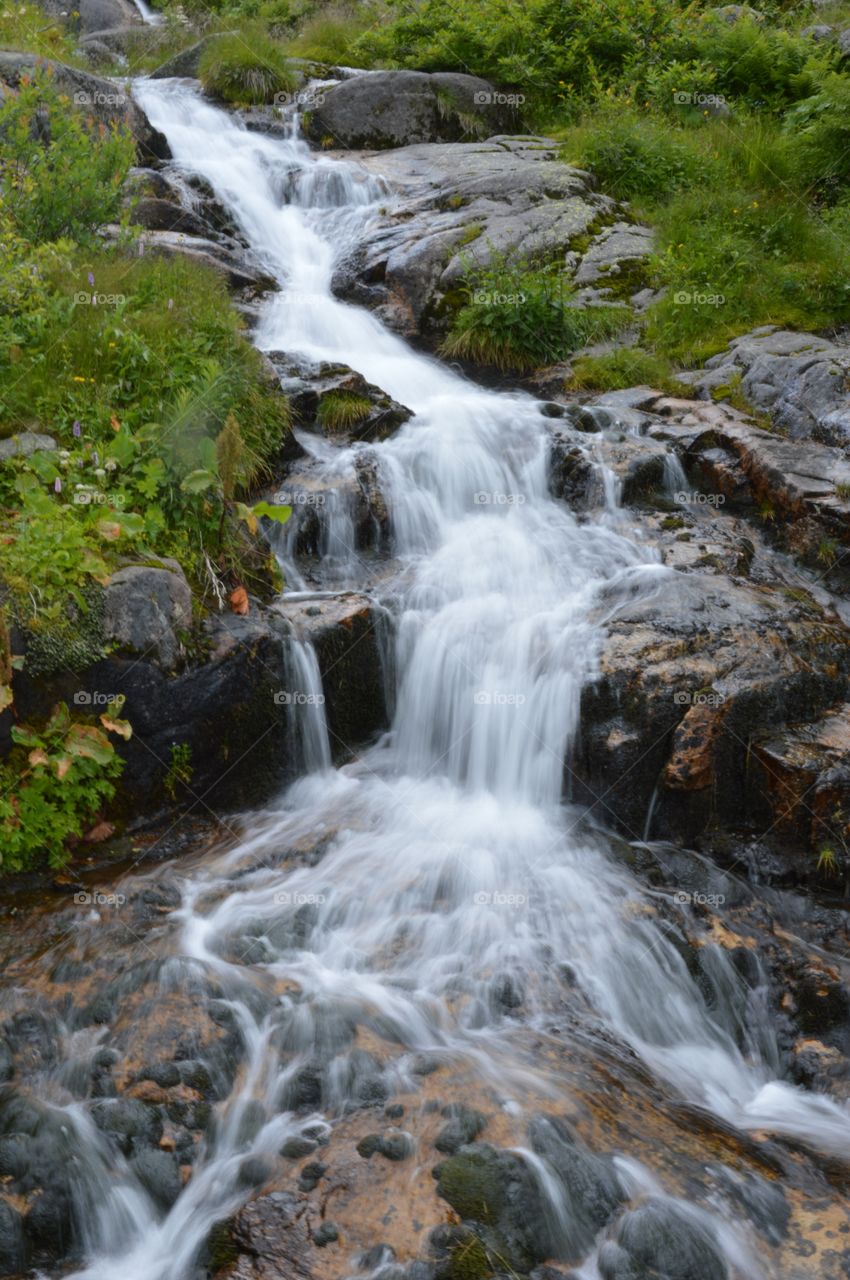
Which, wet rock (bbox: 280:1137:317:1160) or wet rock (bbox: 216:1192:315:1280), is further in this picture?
wet rock (bbox: 280:1137:317:1160)

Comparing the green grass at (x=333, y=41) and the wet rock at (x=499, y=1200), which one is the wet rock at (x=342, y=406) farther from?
the green grass at (x=333, y=41)

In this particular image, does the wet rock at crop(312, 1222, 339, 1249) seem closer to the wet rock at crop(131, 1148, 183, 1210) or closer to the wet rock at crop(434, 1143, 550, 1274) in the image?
the wet rock at crop(434, 1143, 550, 1274)

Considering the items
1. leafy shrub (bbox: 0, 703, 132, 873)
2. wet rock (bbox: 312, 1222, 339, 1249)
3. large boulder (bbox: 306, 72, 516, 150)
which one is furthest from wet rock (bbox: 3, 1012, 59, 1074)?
large boulder (bbox: 306, 72, 516, 150)

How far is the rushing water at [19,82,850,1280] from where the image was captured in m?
3.95

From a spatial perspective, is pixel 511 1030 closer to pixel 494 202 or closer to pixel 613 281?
pixel 613 281

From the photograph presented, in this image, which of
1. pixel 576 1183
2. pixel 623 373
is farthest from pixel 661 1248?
pixel 623 373

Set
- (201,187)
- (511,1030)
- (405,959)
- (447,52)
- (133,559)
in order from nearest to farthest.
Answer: (511,1030)
(405,959)
(133,559)
(201,187)
(447,52)

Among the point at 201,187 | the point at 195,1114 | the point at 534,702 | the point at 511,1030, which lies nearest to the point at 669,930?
the point at 511,1030

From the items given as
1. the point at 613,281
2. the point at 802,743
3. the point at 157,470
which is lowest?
the point at 802,743

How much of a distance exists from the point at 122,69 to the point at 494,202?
29.1 feet

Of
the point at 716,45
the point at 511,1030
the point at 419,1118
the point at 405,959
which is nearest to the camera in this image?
the point at 419,1118

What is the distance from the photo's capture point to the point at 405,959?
Result: 4.80 meters

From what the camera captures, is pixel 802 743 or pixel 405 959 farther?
pixel 802 743

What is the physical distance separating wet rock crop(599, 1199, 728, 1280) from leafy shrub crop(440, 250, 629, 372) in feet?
28.5
